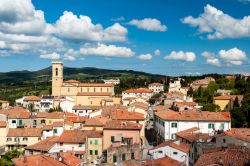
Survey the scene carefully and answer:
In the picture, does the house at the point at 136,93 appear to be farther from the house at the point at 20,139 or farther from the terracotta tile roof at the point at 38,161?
the terracotta tile roof at the point at 38,161

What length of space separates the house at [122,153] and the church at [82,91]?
54.1 metres

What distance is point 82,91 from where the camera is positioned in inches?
3866

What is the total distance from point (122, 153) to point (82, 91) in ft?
204

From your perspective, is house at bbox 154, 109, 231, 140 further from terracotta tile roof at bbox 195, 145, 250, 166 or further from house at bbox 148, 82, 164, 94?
house at bbox 148, 82, 164, 94

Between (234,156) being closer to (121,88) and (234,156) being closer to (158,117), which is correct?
(158,117)

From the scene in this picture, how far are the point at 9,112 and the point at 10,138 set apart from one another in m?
12.2

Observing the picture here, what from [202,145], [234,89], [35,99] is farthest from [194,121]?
[35,99]

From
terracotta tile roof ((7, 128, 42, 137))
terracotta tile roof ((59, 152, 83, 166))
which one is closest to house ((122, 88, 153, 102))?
terracotta tile roof ((7, 128, 42, 137))

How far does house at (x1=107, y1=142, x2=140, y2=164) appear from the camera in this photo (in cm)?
3675

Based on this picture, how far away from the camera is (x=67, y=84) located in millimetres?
97438

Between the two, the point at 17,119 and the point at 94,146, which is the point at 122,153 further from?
the point at 17,119

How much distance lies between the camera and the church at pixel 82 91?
9494 centimetres

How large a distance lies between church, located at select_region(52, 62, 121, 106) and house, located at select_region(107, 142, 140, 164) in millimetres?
54061

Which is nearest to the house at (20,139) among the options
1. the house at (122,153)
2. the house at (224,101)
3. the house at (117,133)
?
the house at (117,133)
